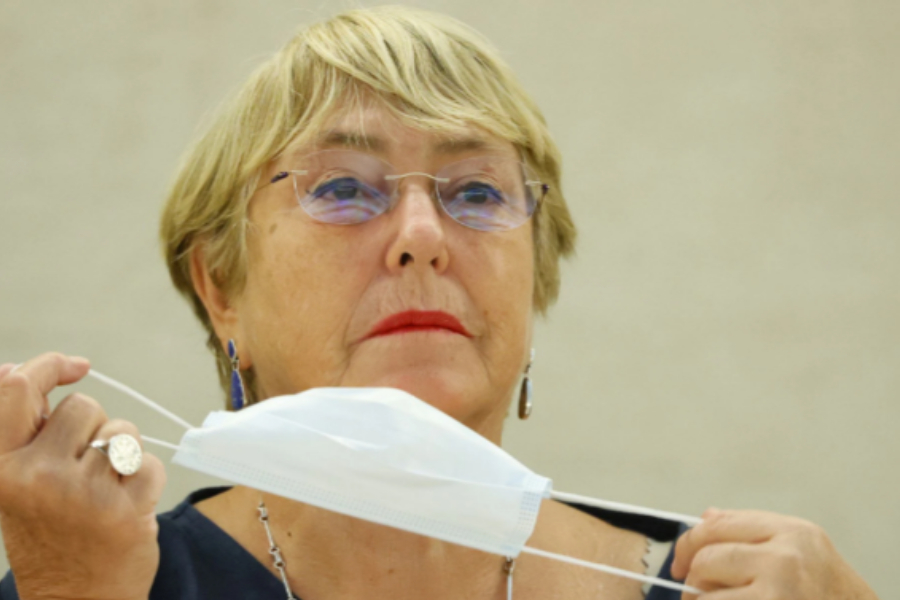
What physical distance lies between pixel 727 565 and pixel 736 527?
0.18ft

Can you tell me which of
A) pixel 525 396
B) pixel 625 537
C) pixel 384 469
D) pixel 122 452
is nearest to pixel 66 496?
pixel 122 452

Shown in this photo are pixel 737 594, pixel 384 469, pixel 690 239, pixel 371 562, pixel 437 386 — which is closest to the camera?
pixel 737 594

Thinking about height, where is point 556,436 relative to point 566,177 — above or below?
below

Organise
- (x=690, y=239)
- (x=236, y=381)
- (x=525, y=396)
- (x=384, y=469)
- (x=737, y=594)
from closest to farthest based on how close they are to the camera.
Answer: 1. (x=737, y=594)
2. (x=384, y=469)
3. (x=236, y=381)
4. (x=525, y=396)
5. (x=690, y=239)

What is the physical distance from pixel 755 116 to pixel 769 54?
20cm

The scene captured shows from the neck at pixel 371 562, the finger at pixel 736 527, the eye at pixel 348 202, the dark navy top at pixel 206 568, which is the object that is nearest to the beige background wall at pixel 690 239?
the dark navy top at pixel 206 568

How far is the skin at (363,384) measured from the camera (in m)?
1.27

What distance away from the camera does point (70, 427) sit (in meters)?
1.27

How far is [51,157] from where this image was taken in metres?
2.81

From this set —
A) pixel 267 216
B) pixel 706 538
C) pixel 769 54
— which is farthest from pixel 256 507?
pixel 769 54

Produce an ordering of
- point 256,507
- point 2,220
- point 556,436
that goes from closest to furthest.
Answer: point 256,507 < point 2,220 < point 556,436

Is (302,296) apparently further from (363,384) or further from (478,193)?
(478,193)

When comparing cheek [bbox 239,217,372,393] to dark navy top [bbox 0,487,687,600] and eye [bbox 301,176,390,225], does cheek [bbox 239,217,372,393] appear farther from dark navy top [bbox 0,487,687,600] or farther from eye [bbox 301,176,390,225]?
dark navy top [bbox 0,487,687,600]

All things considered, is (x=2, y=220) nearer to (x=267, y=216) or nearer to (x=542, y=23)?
(x=267, y=216)
